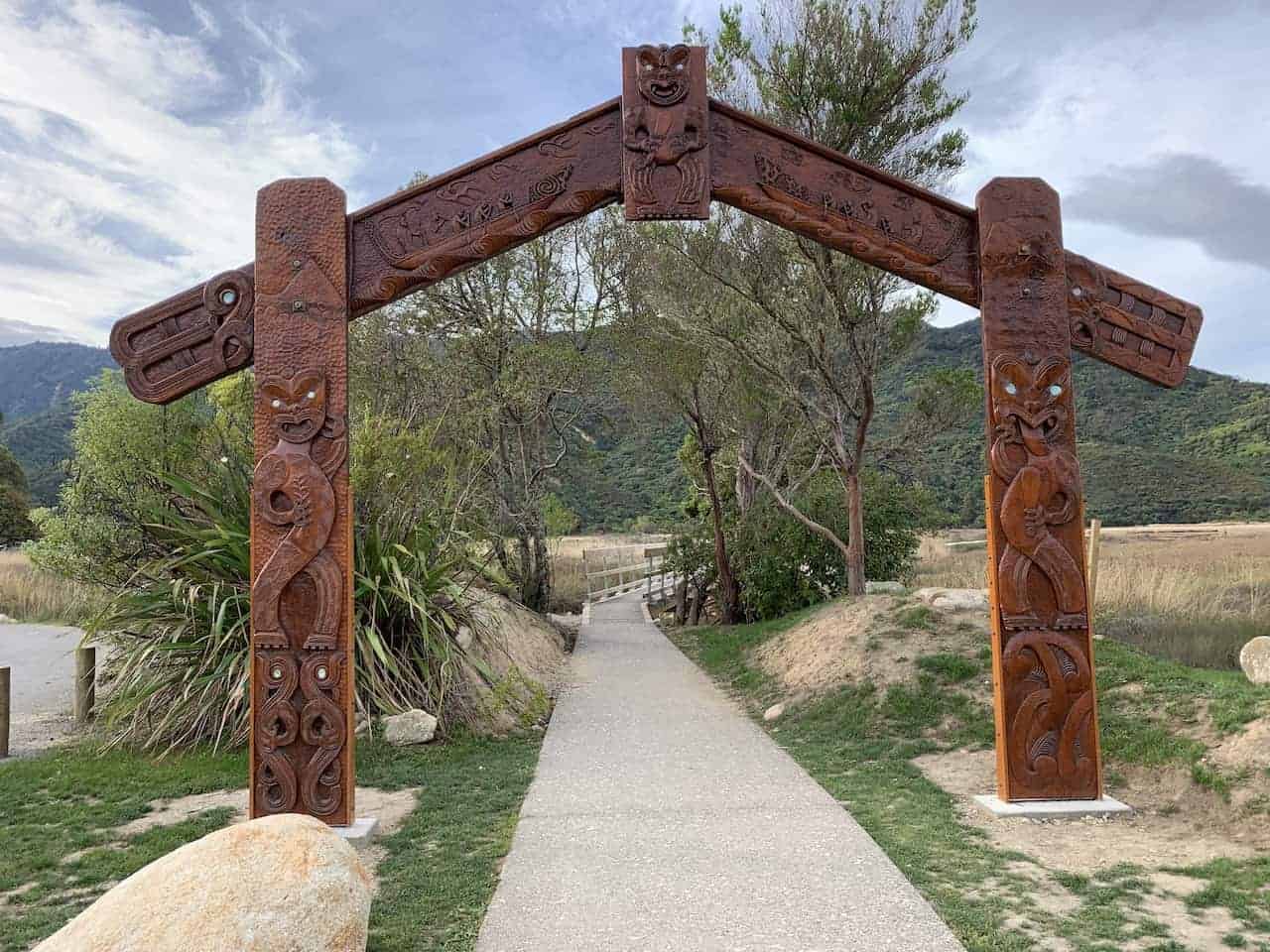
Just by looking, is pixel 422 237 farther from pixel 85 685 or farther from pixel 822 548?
pixel 822 548

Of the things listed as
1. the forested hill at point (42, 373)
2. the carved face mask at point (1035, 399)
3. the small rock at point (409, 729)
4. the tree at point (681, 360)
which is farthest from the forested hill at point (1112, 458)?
the forested hill at point (42, 373)

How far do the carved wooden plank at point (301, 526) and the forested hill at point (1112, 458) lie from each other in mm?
18793

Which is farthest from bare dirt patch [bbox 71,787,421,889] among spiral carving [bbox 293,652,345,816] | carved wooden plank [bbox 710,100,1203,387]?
carved wooden plank [bbox 710,100,1203,387]

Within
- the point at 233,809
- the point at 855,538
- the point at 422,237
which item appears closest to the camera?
the point at 422,237

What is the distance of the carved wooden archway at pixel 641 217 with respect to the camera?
4.41 meters

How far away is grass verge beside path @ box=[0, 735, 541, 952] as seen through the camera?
3.56 metres

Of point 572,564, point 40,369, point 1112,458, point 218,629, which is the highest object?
point 40,369

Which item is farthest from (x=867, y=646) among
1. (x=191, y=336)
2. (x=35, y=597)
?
(x=35, y=597)

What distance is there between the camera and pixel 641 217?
471 cm

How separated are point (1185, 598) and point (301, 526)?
10.6 m

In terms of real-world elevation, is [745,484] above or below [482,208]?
below

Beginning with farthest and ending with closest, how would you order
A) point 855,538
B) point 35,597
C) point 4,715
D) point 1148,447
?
point 1148,447
point 35,597
point 855,538
point 4,715

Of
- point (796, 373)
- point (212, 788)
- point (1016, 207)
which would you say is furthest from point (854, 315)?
point (212, 788)

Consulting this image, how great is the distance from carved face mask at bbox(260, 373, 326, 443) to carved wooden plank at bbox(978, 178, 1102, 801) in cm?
340
